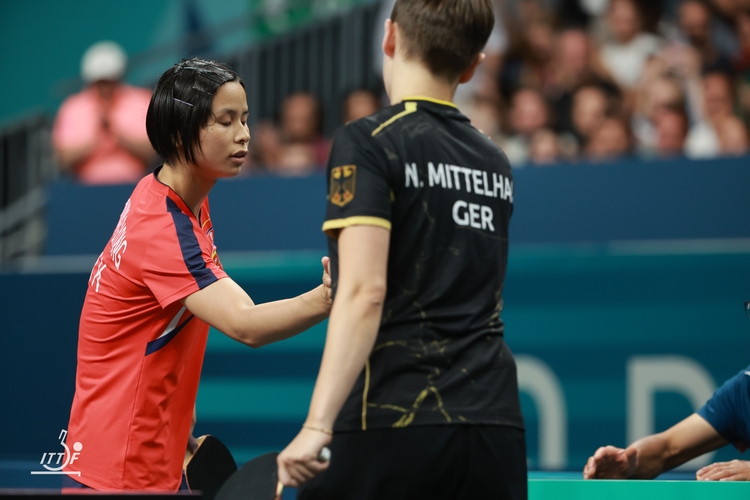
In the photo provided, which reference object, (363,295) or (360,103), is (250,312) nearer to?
(363,295)

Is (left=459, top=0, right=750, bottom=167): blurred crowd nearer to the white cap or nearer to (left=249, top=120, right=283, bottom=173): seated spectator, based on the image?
(left=249, top=120, right=283, bottom=173): seated spectator

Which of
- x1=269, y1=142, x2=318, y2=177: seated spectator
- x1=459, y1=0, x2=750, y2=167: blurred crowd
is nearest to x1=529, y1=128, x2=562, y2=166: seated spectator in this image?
x1=459, y1=0, x2=750, y2=167: blurred crowd

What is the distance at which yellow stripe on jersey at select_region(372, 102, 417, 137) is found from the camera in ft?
6.15

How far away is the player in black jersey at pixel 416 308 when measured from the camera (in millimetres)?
1795

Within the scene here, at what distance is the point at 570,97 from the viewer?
6434mm

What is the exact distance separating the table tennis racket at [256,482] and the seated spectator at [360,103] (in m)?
4.92

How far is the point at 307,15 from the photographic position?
9.01 m

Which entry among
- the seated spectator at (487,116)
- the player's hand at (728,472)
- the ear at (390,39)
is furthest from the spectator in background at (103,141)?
the ear at (390,39)

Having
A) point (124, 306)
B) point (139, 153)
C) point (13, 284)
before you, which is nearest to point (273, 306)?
point (124, 306)

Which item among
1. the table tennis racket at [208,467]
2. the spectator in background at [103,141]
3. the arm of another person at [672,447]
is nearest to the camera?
the table tennis racket at [208,467]

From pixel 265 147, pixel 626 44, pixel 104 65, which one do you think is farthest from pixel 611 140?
pixel 104 65

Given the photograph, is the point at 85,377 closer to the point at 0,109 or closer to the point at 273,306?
the point at 273,306

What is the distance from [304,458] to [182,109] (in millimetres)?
1052

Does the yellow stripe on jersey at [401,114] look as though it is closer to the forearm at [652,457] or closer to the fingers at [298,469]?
the fingers at [298,469]
